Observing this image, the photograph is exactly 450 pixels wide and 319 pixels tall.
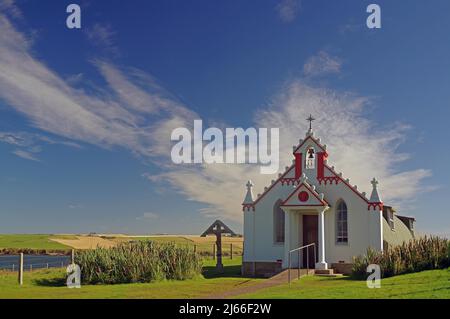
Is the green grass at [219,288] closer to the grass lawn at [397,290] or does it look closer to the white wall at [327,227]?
the grass lawn at [397,290]

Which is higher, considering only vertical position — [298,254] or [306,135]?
[306,135]

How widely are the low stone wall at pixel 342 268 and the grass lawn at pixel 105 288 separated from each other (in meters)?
5.64

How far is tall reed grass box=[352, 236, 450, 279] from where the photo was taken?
22.3 meters

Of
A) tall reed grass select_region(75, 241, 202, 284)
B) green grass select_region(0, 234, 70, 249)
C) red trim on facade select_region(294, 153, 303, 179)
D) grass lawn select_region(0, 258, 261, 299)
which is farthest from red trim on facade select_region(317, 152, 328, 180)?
green grass select_region(0, 234, 70, 249)

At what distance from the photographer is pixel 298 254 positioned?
92.3ft

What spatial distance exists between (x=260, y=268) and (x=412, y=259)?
949 centimetres

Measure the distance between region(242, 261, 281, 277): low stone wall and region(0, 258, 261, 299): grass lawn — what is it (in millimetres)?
2987

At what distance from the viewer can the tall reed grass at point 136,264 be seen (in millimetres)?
23594

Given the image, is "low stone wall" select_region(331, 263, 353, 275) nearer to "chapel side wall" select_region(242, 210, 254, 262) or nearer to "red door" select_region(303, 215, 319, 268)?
"red door" select_region(303, 215, 319, 268)

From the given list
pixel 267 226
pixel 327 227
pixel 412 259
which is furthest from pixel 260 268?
pixel 412 259

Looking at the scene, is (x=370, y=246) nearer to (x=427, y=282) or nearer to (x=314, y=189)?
(x=314, y=189)

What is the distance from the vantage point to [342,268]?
27969mm
